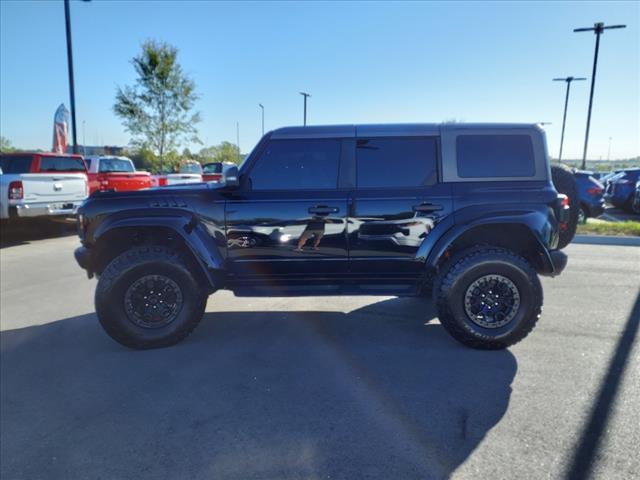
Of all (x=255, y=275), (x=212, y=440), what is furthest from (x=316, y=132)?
(x=212, y=440)

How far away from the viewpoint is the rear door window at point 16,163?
10.6 metres

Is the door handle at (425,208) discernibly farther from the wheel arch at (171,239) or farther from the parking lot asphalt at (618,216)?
the parking lot asphalt at (618,216)

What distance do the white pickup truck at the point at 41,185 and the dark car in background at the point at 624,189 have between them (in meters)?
16.3

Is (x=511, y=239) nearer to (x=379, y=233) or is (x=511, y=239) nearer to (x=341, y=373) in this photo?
(x=379, y=233)

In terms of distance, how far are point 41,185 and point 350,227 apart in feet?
28.7

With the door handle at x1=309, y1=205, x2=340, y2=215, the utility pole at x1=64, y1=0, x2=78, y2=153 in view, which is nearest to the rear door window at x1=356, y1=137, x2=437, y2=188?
the door handle at x1=309, y1=205, x2=340, y2=215

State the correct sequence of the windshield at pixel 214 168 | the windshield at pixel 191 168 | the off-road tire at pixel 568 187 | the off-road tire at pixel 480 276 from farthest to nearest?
1. the windshield at pixel 214 168
2. the windshield at pixel 191 168
3. the off-road tire at pixel 568 187
4. the off-road tire at pixel 480 276

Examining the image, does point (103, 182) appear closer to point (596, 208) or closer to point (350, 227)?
point (350, 227)

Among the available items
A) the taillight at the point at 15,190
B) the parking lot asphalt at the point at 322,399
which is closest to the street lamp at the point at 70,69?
the taillight at the point at 15,190

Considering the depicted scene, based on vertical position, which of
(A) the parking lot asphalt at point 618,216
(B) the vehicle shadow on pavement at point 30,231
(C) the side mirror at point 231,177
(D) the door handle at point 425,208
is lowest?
(B) the vehicle shadow on pavement at point 30,231

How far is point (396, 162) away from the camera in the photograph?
157 inches

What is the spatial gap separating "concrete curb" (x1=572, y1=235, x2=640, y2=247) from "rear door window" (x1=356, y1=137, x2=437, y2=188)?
6989 millimetres

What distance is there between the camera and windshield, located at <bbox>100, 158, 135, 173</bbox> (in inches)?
524

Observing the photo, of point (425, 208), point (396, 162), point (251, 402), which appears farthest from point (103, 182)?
point (251, 402)
